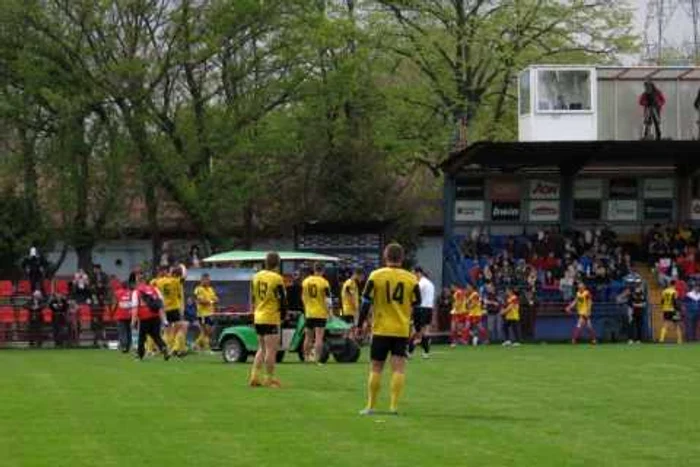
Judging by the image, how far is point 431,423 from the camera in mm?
16406

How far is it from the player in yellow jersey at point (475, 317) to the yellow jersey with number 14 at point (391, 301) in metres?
25.9

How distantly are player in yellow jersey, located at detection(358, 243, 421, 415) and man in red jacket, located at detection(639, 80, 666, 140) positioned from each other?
3622cm

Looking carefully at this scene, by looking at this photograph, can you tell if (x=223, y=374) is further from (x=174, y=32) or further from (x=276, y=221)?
(x=276, y=221)

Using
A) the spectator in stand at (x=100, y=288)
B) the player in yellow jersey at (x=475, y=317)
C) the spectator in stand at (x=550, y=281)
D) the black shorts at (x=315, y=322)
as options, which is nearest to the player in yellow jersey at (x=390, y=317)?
the black shorts at (x=315, y=322)

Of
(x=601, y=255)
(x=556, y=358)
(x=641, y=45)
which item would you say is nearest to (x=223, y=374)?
(x=556, y=358)

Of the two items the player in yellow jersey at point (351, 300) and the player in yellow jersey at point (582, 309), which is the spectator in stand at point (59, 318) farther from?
the player in yellow jersey at point (582, 309)

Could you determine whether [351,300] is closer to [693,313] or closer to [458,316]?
[458,316]

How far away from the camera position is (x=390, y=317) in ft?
57.1

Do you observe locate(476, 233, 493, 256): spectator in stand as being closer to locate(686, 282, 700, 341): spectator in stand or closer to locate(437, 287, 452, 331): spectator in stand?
locate(437, 287, 452, 331): spectator in stand

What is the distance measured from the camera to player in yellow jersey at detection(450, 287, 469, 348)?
43.4 m

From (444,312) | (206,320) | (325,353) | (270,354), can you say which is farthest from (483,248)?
(270,354)

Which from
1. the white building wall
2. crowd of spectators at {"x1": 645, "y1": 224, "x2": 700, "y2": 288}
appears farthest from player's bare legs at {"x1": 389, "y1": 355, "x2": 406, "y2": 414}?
the white building wall

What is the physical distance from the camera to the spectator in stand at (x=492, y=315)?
4544cm

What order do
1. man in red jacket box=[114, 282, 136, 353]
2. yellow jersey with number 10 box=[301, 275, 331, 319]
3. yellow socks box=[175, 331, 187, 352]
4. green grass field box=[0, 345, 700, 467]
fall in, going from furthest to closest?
1. man in red jacket box=[114, 282, 136, 353]
2. yellow socks box=[175, 331, 187, 352]
3. yellow jersey with number 10 box=[301, 275, 331, 319]
4. green grass field box=[0, 345, 700, 467]
